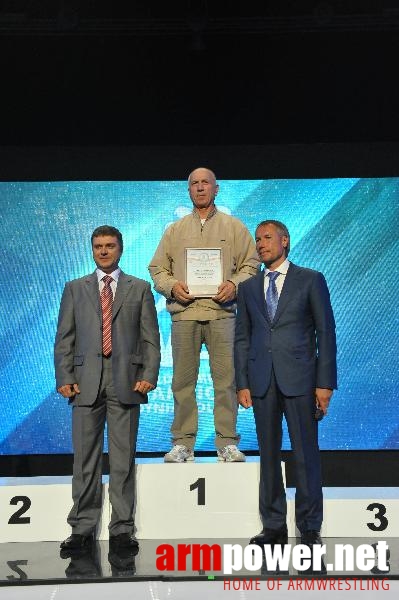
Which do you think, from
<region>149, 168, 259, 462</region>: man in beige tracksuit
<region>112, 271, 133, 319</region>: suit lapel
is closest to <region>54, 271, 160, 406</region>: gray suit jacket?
<region>112, 271, 133, 319</region>: suit lapel

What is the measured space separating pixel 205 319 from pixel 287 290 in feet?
2.20

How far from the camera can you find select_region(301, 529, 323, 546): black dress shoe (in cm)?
446

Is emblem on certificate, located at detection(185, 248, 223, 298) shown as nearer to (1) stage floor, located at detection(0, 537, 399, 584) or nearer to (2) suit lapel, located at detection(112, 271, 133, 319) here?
(2) suit lapel, located at detection(112, 271, 133, 319)

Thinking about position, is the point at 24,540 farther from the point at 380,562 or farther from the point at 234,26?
the point at 234,26

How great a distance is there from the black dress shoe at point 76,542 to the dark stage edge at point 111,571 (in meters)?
0.05

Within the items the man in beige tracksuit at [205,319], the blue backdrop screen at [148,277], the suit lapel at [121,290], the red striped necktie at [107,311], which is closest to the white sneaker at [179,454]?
the man in beige tracksuit at [205,319]

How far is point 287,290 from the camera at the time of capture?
4.64m

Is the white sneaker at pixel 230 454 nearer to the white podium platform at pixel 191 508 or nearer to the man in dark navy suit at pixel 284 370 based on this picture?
the white podium platform at pixel 191 508

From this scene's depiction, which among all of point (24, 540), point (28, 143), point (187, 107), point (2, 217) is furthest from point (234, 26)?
point (24, 540)

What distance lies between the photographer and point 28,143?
716cm

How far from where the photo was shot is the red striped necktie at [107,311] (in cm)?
474

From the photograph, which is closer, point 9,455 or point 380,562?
point 380,562

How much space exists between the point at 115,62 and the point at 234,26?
0.90 meters

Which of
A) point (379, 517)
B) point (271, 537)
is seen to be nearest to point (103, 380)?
point (271, 537)
